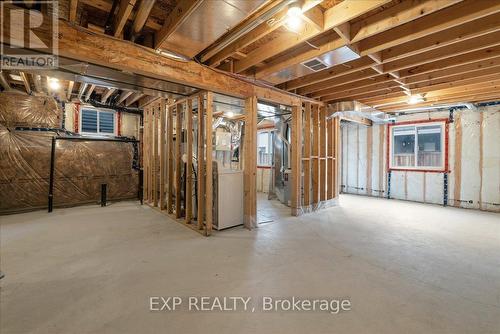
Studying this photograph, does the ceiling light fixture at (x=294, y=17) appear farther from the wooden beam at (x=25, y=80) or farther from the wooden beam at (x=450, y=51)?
the wooden beam at (x=25, y=80)

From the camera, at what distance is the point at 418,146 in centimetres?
637

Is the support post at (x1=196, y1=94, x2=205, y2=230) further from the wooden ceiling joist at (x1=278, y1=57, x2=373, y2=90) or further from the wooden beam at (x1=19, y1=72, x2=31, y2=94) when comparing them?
the wooden beam at (x1=19, y1=72, x2=31, y2=94)

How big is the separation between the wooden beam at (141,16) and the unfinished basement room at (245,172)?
0.03 meters

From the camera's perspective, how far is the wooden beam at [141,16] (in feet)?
6.58

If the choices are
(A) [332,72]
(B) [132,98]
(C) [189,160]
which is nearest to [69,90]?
(B) [132,98]

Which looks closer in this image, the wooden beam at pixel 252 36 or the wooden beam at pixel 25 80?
the wooden beam at pixel 252 36

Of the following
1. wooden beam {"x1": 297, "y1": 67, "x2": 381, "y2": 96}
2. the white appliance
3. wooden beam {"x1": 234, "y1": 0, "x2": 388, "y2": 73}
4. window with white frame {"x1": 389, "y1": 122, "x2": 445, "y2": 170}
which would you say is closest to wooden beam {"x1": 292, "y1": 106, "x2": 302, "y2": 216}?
wooden beam {"x1": 297, "y1": 67, "x2": 381, "y2": 96}

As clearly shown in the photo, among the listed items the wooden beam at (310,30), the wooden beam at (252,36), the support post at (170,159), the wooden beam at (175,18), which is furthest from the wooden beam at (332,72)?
the wooden beam at (175,18)

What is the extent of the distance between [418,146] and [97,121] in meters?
8.79

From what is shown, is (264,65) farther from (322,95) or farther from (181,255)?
(181,255)

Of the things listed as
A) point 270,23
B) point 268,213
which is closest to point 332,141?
point 268,213

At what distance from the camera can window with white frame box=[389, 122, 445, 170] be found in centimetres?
605

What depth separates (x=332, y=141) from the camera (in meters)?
5.57

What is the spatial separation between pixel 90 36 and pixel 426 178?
7662 millimetres
